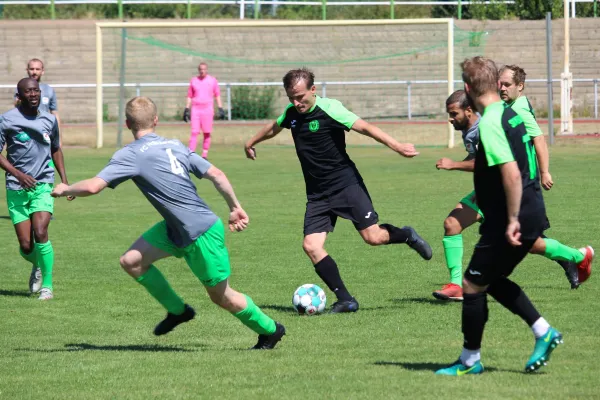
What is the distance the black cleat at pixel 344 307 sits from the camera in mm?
8102

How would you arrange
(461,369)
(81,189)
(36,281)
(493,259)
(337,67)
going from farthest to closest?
(337,67) → (36,281) → (81,189) → (461,369) → (493,259)

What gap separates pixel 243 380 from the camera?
5.83 m

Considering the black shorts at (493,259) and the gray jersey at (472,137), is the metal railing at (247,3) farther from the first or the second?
the black shorts at (493,259)

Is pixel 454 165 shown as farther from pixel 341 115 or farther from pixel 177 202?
pixel 177 202

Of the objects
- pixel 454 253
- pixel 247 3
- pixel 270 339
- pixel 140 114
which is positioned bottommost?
pixel 270 339

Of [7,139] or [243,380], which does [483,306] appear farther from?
[7,139]

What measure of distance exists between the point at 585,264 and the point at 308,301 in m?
2.22

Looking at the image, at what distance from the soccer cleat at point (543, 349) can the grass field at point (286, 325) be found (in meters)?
0.10

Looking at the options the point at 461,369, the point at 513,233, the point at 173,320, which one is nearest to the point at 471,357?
the point at 461,369

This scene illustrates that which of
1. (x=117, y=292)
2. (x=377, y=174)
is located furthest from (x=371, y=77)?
(x=117, y=292)

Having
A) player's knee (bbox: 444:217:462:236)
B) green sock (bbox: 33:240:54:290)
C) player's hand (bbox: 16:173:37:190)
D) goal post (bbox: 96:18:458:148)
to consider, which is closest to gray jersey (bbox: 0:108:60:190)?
player's hand (bbox: 16:173:37:190)

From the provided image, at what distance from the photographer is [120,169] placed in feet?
20.8

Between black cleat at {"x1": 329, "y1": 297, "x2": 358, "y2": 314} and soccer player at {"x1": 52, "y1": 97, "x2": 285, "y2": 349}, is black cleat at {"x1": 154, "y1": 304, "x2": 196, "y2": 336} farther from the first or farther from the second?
black cleat at {"x1": 329, "y1": 297, "x2": 358, "y2": 314}

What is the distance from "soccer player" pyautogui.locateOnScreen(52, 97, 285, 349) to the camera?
6.40m
